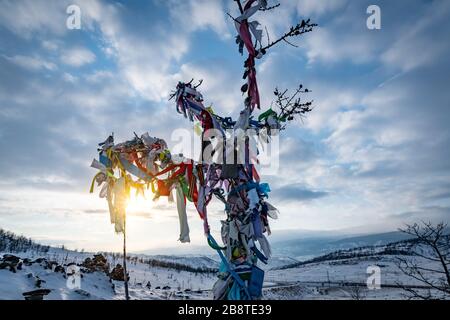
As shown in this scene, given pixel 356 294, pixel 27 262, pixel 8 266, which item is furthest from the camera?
pixel 356 294

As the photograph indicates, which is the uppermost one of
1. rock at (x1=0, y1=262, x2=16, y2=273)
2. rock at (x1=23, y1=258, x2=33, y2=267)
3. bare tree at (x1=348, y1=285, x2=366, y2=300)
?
rock at (x1=0, y1=262, x2=16, y2=273)

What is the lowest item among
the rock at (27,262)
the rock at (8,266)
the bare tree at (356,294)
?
the bare tree at (356,294)

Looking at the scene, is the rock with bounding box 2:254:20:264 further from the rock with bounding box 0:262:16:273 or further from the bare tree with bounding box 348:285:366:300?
the bare tree with bounding box 348:285:366:300

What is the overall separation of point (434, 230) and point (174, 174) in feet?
17.1

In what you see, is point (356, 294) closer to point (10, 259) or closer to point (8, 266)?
point (10, 259)

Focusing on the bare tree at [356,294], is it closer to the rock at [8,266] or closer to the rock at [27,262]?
the rock at [27,262]

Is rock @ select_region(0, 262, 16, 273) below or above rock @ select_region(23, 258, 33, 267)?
above

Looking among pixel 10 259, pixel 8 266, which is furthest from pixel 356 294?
pixel 8 266

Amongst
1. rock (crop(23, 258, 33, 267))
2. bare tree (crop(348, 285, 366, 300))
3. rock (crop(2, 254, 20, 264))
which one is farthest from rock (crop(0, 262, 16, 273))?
bare tree (crop(348, 285, 366, 300))

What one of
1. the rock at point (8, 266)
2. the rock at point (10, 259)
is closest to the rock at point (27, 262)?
the rock at point (10, 259)

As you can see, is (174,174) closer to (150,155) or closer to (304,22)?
(150,155)

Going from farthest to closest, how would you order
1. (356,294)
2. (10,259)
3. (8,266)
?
(356,294), (10,259), (8,266)

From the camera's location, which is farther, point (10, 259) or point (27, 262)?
point (27, 262)
